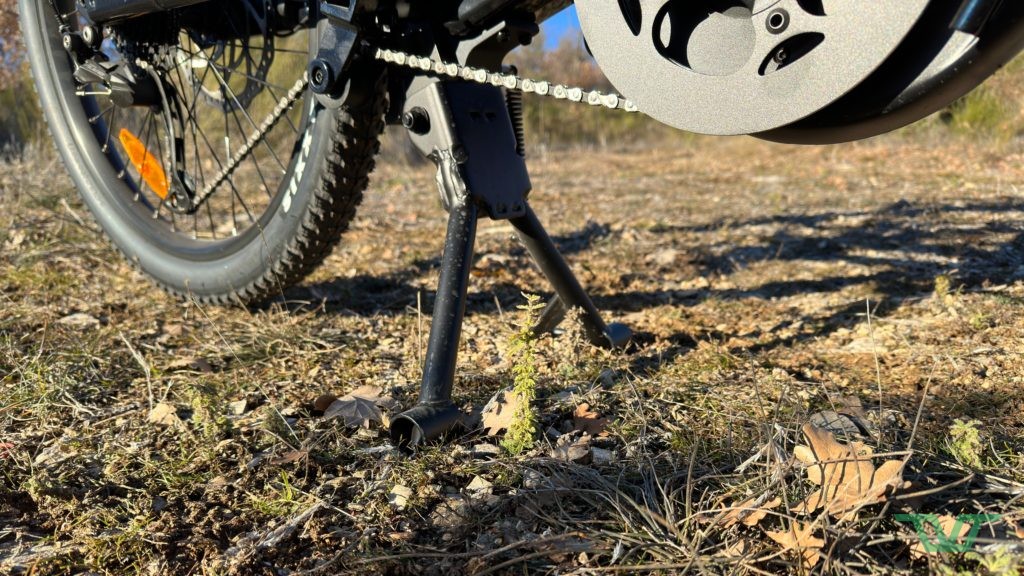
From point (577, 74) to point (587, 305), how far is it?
11804mm

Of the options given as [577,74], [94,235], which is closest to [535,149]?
[577,74]

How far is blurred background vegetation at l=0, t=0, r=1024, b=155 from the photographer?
5043 millimetres

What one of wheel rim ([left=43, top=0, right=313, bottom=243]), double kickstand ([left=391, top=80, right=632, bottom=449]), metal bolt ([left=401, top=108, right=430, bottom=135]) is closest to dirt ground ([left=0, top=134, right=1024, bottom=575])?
double kickstand ([left=391, top=80, right=632, bottom=449])

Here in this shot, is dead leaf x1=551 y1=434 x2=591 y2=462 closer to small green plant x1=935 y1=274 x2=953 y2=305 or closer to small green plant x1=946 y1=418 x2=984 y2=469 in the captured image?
small green plant x1=946 y1=418 x2=984 y2=469

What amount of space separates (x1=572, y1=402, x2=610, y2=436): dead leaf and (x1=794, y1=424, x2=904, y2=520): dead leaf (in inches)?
15.7

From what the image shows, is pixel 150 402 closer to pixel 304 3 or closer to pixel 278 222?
pixel 278 222

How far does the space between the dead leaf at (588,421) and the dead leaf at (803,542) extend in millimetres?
441

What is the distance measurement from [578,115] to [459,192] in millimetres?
9194

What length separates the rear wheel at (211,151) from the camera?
5.99 feet

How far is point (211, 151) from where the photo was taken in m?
2.29

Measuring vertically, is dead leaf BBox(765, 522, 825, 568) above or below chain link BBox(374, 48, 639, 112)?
below

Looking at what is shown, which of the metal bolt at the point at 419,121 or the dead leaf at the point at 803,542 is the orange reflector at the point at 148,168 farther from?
the dead leaf at the point at 803,542

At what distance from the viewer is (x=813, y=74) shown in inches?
44.6

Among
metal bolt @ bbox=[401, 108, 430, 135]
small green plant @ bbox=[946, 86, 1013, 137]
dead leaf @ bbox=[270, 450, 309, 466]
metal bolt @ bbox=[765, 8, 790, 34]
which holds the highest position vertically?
metal bolt @ bbox=[765, 8, 790, 34]
